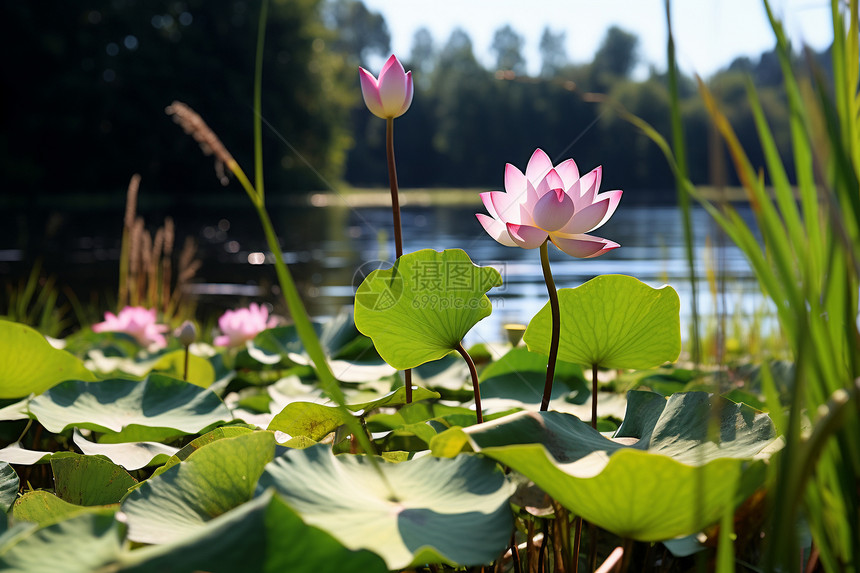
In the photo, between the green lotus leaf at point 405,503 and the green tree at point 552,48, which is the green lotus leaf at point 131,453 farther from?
the green tree at point 552,48

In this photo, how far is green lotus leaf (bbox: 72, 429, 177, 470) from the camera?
0.60m

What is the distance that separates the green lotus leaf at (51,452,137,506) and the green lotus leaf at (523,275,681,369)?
1.19 ft

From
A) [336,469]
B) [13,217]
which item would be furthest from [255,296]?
[13,217]

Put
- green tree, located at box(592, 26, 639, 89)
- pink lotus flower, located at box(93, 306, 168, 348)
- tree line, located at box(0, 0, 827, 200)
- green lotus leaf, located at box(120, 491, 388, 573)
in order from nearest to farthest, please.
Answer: green lotus leaf, located at box(120, 491, 388, 573)
pink lotus flower, located at box(93, 306, 168, 348)
tree line, located at box(0, 0, 827, 200)
green tree, located at box(592, 26, 639, 89)

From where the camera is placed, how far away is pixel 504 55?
107ft

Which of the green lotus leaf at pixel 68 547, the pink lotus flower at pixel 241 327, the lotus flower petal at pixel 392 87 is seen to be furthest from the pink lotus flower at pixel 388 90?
the pink lotus flower at pixel 241 327

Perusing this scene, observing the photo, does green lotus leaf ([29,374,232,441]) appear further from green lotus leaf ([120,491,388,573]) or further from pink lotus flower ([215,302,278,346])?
pink lotus flower ([215,302,278,346])

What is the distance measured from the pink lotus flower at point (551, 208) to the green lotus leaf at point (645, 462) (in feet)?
0.49

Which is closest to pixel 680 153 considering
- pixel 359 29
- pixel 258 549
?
pixel 258 549

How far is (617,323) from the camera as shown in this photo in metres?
0.59

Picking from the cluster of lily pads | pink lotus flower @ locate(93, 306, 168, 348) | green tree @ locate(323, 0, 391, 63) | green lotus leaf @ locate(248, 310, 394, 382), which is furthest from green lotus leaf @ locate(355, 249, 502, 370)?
green tree @ locate(323, 0, 391, 63)

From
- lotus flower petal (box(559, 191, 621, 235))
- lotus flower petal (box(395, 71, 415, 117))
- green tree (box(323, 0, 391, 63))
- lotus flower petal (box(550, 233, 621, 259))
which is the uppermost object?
green tree (box(323, 0, 391, 63))

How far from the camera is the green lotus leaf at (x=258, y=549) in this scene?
0.29 meters

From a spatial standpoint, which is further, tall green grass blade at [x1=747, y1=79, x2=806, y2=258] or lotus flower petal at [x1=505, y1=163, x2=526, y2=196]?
lotus flower petal at [x1=505, y1=163, x2=526, y2=196]
